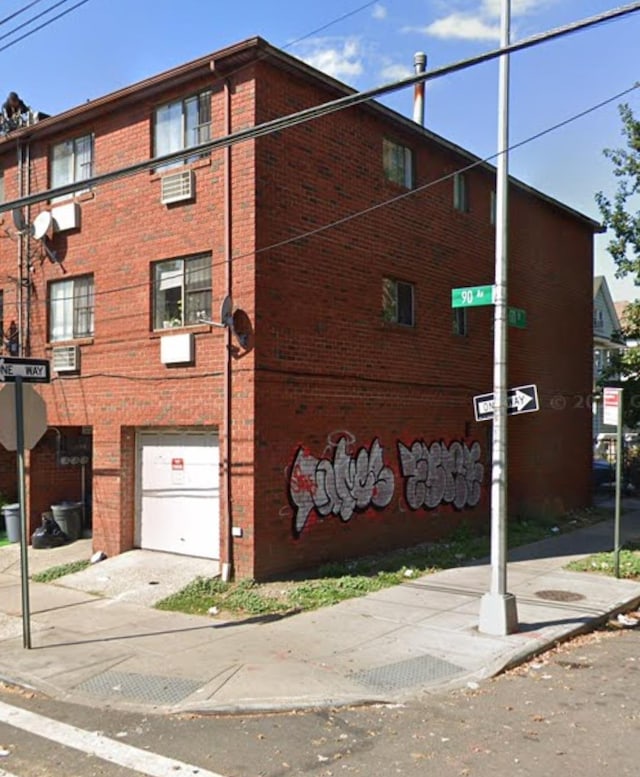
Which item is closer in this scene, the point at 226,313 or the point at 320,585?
the point at 320,585

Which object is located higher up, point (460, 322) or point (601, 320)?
point (601, 320)

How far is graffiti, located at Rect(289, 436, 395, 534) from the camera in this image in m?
11.4

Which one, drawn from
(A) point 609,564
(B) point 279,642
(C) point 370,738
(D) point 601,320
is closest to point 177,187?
(B) point 279,642

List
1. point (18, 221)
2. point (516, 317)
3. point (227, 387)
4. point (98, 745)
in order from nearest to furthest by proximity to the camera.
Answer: point (98, 745), point (516, 317), point (227, 387), point (18, 221)

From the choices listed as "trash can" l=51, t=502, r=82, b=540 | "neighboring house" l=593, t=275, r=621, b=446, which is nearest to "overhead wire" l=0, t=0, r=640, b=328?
"trash can" l=51, t=502, r=82, b=540

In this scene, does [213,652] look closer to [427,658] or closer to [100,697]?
[100,697]

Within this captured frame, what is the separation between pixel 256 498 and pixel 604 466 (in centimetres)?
1829

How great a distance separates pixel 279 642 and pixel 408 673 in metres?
1.62

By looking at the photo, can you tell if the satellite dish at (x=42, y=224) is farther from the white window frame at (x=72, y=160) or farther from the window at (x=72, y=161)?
the window at (x=72, y=161)

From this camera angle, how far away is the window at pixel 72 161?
530 inches

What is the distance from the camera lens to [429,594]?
10.2 meters

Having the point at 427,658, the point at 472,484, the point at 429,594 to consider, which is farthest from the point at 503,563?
the point at 472,484

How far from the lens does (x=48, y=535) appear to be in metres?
13.7

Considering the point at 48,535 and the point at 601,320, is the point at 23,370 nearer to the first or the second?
the point at 48,535
